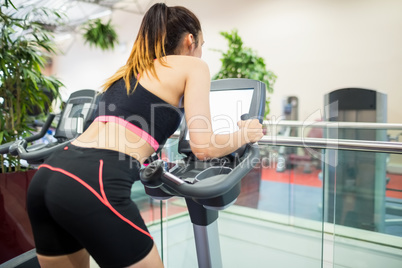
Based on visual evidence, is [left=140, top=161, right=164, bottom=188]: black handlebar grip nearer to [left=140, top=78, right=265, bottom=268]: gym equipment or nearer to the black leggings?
the black leggings

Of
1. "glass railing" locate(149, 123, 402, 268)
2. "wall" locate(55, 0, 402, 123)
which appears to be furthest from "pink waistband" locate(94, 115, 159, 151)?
"wall" locate(55, 0, 402, 123)

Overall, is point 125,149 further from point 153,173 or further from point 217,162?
point 217,162

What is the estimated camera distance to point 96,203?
785 millimetres

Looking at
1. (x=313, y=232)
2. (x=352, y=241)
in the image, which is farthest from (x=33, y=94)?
(x=352, y=241)

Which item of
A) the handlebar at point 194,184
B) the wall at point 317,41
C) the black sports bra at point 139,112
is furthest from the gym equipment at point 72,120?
the wall at point 317,41

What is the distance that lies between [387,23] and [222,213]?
19.9ft

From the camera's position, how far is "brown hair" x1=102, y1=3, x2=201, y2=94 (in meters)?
0.96

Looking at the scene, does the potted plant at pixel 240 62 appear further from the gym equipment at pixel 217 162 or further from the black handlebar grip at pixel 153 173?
the black handlebar grip at pixel 153 173

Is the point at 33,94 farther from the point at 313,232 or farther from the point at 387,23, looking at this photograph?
the point at 387,23

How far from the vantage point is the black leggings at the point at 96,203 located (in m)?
0.79

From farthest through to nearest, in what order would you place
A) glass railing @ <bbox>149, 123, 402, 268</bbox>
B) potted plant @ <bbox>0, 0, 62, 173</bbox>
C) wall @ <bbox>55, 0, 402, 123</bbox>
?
wall @ <bbox>55, 0, 402, 123</bbox> < potted plant @ <bbox>0, 0, 62, 173</bbox> < glass railing @ <bbox>149, 123, 402, 268</bbox>

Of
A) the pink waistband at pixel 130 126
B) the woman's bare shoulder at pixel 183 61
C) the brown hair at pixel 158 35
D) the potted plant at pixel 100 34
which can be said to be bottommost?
the pink waistband at pixel 130 126

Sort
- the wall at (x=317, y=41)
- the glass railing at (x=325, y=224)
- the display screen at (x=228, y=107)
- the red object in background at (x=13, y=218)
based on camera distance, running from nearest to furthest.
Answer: the display screen at (x=228, y=107) < the glass railing at (x=325, y=224) < the red object in background at (x=13, y=218) < the wall at (x=317, y=41)

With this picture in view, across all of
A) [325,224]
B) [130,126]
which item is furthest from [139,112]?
[325,224]
